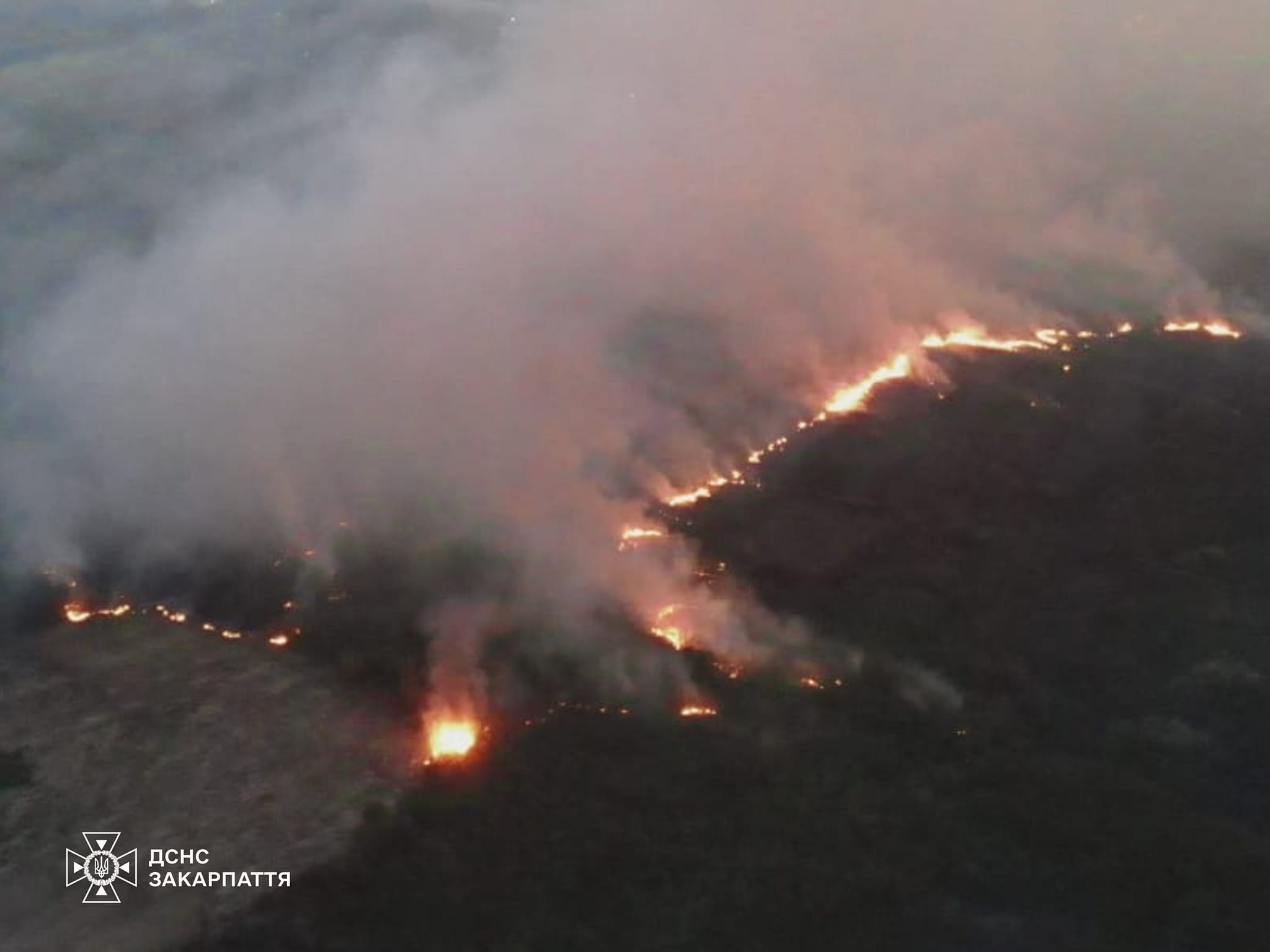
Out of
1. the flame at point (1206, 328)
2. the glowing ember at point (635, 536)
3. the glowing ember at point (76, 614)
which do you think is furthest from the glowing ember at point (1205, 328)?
the glowing ember at point (76, 614)

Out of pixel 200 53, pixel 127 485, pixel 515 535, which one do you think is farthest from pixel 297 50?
pixel 515 535

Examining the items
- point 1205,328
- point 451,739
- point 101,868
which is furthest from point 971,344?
point 101,868

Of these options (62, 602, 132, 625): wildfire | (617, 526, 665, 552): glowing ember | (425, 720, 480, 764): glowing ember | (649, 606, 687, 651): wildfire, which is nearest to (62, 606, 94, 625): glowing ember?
(62, 602, 132, 625): wildfire

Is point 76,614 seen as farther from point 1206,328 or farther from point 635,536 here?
point 1206,328

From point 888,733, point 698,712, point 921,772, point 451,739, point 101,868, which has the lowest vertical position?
point 921,772

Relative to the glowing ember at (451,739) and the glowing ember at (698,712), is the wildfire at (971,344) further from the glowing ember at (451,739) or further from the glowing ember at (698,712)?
the glowing ember at (451,739)

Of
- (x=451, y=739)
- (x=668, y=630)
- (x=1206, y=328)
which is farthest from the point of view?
(x=1206, y=328)
